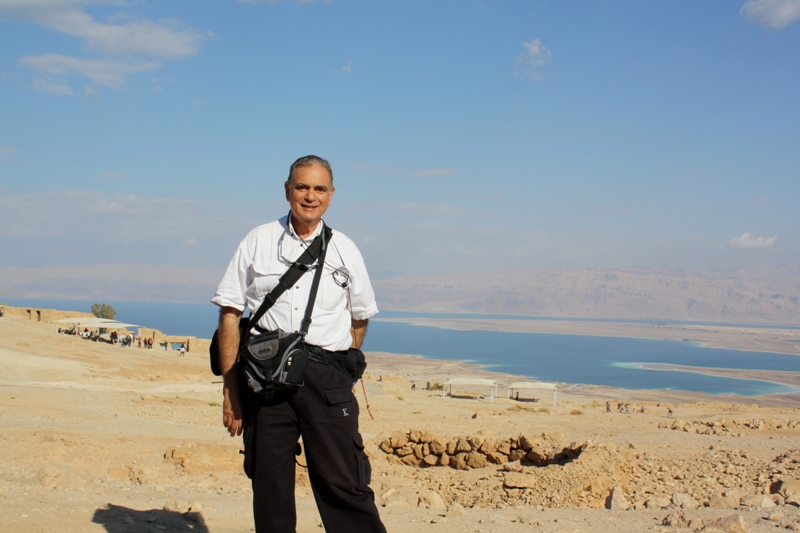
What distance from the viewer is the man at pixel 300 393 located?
10.4 ft

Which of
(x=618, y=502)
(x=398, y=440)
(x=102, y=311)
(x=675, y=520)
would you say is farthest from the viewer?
(x=102, y=311)

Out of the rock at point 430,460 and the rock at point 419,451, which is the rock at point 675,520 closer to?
the rock at point 430,460

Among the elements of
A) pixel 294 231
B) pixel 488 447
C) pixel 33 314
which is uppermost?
pixel 294 231

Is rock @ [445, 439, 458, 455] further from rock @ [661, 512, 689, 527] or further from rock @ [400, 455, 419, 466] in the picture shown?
rock @ [661, 512, 689, 527]

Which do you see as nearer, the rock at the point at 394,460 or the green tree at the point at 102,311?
the rock at the point at 394,460

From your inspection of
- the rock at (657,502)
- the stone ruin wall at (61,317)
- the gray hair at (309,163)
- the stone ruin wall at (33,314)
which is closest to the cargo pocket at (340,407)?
the gray hair at (309,163)

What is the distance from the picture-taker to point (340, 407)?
3.21 m

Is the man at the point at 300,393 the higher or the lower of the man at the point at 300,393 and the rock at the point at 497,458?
the higher

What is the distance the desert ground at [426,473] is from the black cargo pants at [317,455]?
1774mm

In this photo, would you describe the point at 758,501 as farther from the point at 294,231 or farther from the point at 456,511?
the point at 294,231

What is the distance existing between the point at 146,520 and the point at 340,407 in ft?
7.92

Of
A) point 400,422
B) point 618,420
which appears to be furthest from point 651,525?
point 618,420

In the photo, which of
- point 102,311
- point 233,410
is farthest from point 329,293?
point 102,311

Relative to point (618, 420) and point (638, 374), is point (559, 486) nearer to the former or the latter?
point (618, 420)
